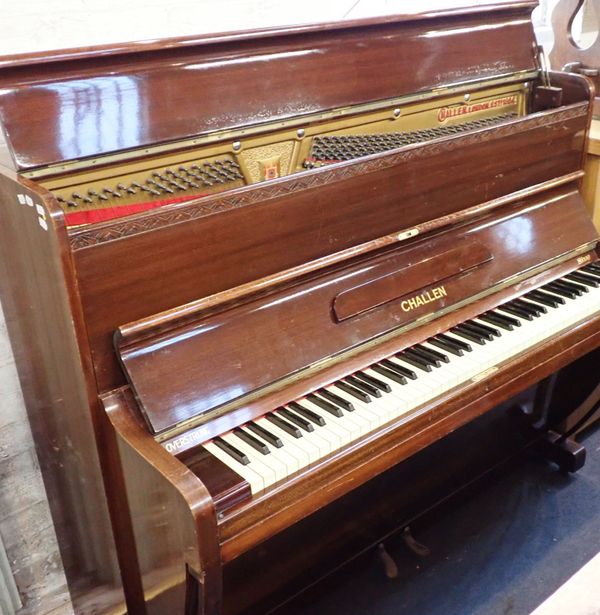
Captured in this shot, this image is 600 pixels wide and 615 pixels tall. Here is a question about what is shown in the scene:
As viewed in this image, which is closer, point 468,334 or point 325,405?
point 325,405

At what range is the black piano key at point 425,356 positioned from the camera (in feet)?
5.25

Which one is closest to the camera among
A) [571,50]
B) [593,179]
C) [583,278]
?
[583,278]

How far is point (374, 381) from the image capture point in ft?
5.03

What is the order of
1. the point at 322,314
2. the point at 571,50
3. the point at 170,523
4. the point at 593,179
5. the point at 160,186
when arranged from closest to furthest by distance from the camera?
1. the point at 170,523
2. the point at 160,186
3. the point at 322,314
4. the point at 593,179
5. the point at 571,50

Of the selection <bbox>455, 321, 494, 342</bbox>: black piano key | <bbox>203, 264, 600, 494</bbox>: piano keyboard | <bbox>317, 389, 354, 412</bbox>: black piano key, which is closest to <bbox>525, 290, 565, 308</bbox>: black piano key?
<bbox>203, 264, 600, 494</bbox>: piano keyboard

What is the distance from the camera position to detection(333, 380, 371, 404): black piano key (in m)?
1.47

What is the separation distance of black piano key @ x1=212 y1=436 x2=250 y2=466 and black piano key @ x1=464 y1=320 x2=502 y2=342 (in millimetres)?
717

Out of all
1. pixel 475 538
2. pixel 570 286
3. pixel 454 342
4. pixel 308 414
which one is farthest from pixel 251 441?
pixel 475 538

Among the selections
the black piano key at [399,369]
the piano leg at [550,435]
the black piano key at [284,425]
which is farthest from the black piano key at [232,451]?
the piano leg at [550,435]

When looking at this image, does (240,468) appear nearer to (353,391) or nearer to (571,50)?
(353,391)

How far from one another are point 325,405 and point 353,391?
0.08 m

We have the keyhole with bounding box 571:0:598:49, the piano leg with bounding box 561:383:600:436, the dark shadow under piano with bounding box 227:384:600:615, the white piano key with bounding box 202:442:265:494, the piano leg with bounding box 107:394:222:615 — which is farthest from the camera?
the keyhole with bounding box 571:0:598:49

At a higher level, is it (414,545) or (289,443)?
(289,443)

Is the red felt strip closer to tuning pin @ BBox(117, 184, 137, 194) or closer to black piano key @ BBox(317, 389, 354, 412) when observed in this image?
tuning pin @ BBox(117, 184, 137, 194)
